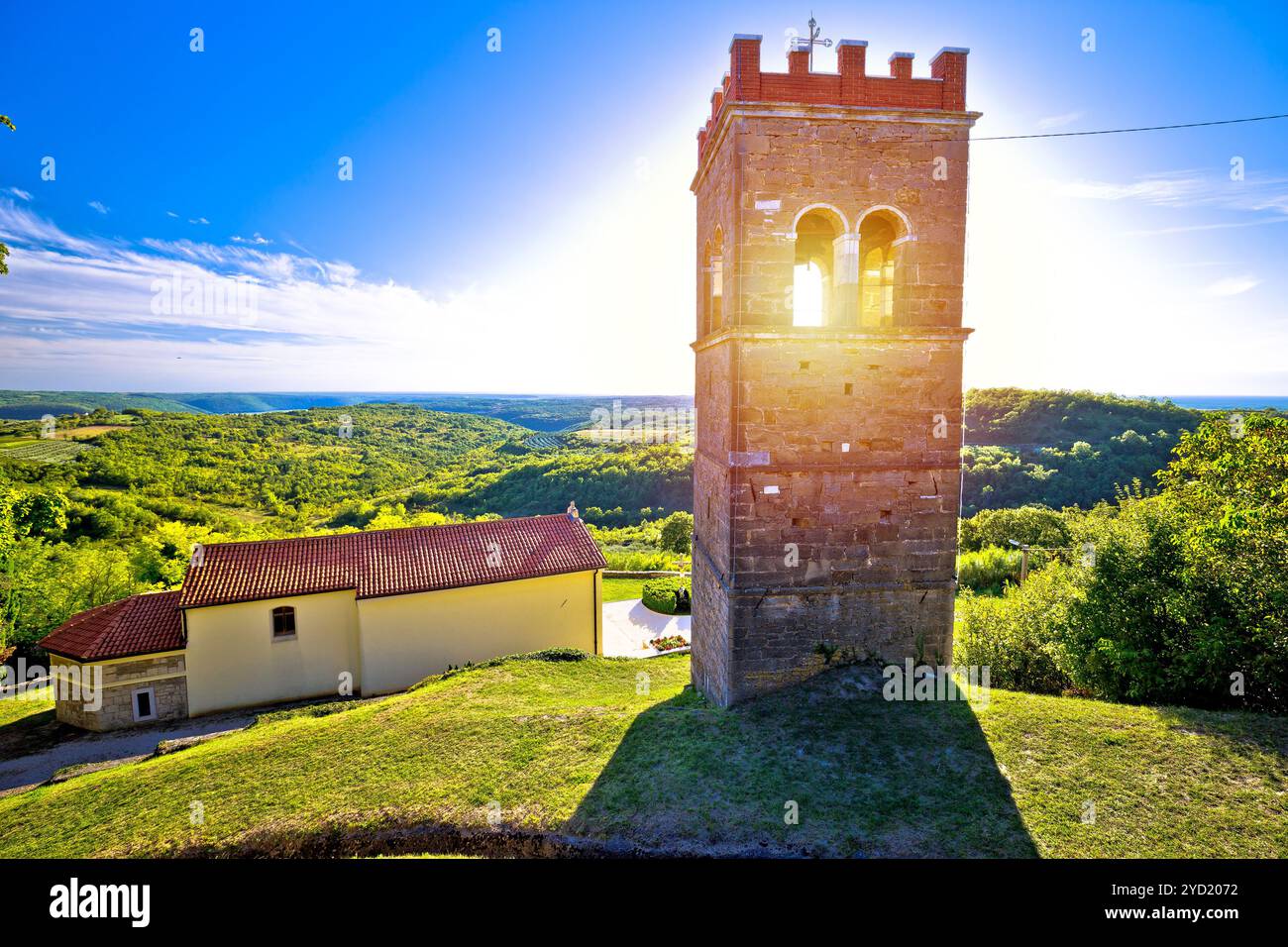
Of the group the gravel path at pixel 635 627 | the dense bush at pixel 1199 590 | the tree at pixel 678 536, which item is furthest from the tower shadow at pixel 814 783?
the tree at pixel 678 536

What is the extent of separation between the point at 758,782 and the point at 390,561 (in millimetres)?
14151

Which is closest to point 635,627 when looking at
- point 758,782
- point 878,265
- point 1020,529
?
point 758,782

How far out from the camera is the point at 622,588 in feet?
94.2

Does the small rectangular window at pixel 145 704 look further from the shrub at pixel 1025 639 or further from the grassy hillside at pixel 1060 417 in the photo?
the grassy hillside at pixel 1060 417

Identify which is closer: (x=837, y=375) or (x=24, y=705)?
(x=837, y=375)

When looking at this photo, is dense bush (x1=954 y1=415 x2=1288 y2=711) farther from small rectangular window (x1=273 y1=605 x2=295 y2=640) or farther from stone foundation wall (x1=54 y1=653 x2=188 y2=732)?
stone foundation wall (x1=54 y1=653 x2=188 y2=732)

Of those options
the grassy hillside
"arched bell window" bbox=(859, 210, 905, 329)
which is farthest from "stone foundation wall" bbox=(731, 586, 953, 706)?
the grassy hillside

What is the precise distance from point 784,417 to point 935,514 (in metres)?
2.98

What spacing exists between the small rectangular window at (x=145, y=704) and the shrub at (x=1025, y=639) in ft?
69.0

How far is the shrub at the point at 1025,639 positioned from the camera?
44.7 feet

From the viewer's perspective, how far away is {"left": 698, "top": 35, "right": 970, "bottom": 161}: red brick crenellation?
27.5ft

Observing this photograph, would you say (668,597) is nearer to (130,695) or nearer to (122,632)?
(130,695)

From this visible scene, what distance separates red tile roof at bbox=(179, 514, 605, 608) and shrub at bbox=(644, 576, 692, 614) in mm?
6281
